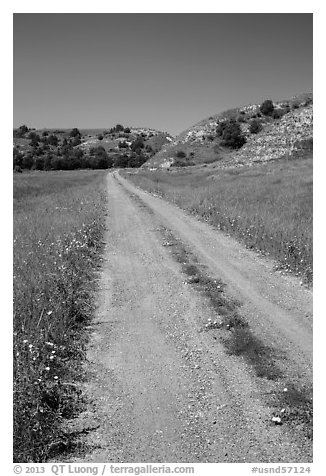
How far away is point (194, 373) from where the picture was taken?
6.91 meters

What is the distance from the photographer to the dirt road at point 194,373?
17.3ft

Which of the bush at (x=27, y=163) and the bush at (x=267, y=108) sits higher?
the bush at (x=267, y=108)

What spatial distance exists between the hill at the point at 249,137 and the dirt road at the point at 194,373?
5481 cm

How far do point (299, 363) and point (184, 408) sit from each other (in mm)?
2420

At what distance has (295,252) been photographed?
558 inches

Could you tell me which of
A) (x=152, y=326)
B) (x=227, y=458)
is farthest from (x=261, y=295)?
(x=227, y=458)

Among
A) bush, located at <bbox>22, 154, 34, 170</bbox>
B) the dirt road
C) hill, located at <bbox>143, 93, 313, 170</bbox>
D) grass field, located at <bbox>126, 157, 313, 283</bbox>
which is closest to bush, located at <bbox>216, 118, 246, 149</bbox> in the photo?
hill, located at <bbox>143, 93, 313, 170</bbox>

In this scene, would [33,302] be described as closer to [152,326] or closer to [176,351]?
[152,326]

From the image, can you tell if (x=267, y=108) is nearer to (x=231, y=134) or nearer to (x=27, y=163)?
(x=231, y=134)

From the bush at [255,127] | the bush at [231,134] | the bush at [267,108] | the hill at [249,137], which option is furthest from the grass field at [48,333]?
the bush at [267,108]

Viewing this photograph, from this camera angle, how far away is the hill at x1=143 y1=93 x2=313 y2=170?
228 ft

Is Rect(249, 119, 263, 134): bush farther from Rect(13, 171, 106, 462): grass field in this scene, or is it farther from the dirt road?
the dirt road

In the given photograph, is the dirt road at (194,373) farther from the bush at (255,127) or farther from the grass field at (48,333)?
the bush at (255,127)

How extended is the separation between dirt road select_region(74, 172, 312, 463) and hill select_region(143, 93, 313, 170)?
5481 cm
